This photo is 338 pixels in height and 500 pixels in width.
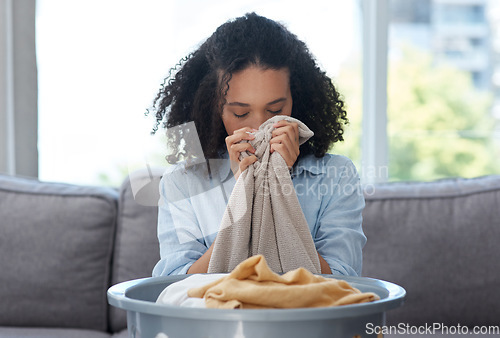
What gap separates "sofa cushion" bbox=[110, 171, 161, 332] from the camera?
145 cm

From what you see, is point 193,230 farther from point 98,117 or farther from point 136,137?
point 98,117

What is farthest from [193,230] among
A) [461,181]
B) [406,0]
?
[406,0]

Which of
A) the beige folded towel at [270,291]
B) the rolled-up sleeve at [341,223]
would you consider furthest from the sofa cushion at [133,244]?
the beige folded towel at [270,291]

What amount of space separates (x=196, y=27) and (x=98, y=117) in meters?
0.55

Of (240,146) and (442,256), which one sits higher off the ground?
(240,146)

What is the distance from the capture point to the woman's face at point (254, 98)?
0.86 metres

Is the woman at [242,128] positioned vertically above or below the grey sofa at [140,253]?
above

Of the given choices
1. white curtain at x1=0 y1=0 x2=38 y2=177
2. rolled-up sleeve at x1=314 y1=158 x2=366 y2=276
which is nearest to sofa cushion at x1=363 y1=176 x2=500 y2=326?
rolled-up sleeve at x1=314 y1=158 x2=366 y2=276

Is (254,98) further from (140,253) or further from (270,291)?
(140,253)

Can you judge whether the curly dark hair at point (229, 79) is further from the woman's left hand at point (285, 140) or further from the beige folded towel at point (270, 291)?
the beige folded towel at point (270, 291)

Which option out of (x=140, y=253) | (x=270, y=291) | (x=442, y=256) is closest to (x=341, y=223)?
(x=270, y=291)

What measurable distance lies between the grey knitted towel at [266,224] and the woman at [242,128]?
0.05 meters

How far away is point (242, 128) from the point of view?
0.82m

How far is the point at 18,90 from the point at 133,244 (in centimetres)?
75
